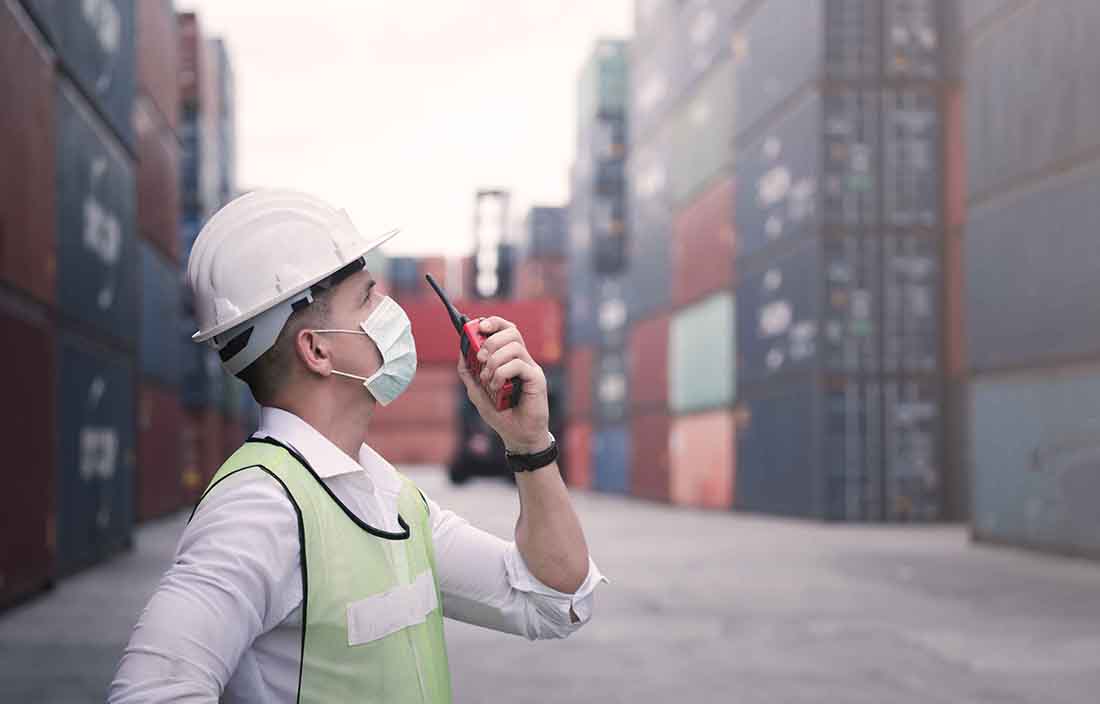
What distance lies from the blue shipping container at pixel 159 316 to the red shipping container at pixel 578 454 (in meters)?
20.2

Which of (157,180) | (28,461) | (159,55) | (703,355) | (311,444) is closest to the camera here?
(311,444)

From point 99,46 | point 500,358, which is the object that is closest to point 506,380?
point 500,358

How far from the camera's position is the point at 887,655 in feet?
26.8

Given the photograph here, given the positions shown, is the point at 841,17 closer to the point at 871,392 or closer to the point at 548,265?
the point at 871,392

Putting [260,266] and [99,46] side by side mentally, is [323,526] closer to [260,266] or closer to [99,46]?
[260,266]

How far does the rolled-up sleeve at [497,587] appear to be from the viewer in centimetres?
229

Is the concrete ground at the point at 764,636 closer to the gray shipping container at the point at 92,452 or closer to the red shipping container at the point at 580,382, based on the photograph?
the gray shipping container at the point at 92,452

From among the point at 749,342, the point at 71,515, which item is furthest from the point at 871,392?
the point at 71,515

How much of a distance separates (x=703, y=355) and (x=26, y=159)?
1996cm

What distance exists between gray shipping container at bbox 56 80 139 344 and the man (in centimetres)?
1061

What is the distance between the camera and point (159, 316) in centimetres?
2300

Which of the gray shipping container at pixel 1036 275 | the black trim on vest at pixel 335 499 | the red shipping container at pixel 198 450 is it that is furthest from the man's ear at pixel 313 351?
the red shipping container at pixel 198 450

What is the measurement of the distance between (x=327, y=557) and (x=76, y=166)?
38.7 feet

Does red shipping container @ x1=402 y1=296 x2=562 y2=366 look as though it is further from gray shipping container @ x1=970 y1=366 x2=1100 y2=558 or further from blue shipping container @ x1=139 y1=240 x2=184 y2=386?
gray shipping container @ x1=970 y1=366 x2=1100 y2=558
